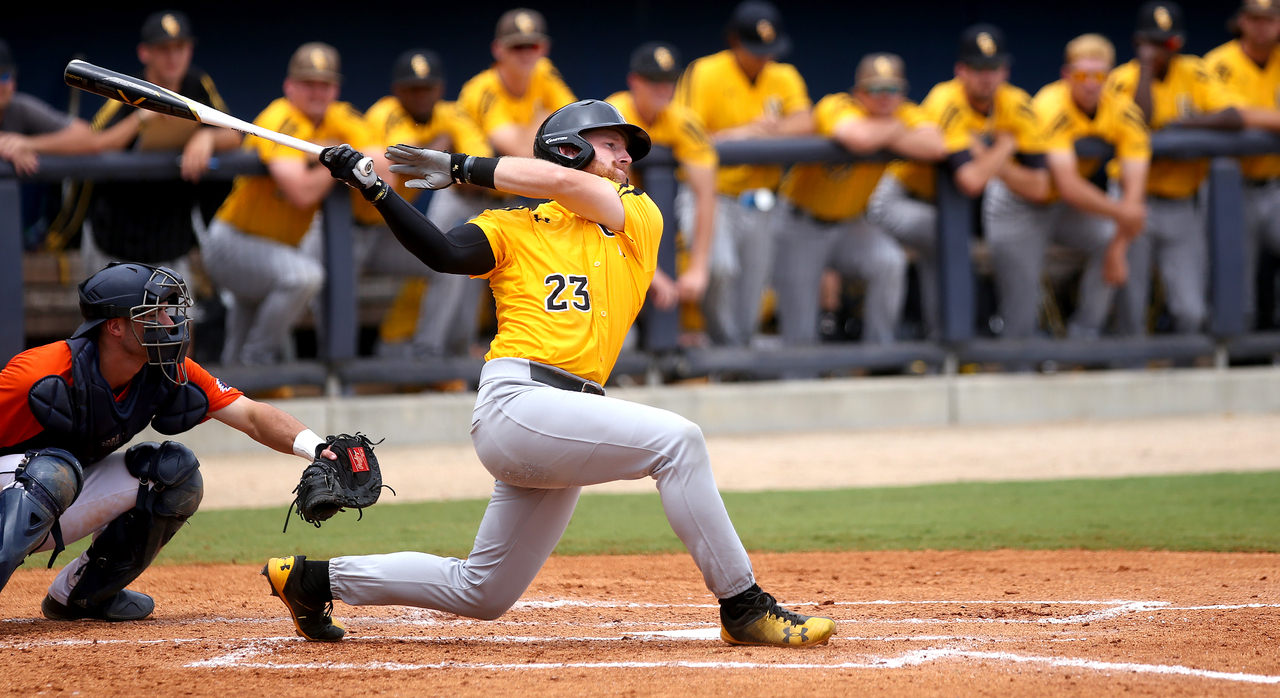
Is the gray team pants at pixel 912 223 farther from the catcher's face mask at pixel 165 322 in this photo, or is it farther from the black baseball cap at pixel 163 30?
the catcher's face mask at pixel 165 322

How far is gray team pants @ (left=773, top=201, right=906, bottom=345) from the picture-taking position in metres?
7.39

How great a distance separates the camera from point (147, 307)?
3.37 m

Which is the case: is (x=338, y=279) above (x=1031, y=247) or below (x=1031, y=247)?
below

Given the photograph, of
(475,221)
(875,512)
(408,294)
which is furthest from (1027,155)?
(475,221)

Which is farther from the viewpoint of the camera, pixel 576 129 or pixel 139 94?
pixel 139 94

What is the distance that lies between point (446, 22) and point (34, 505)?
774 centimetres

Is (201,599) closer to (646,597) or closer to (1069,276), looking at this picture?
(646,597)

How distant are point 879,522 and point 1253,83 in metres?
4.56

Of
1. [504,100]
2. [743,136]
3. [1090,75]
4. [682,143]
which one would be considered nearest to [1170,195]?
[1090,75]

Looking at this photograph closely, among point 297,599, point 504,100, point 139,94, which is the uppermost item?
point 504,100

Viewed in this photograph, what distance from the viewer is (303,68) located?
6652mm

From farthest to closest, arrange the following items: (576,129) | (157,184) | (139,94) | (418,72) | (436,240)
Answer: (418,72)
(157,184)
(139,94)
(576,129)
(436,240)

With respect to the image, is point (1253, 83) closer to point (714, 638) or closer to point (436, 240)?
point (714, 638)

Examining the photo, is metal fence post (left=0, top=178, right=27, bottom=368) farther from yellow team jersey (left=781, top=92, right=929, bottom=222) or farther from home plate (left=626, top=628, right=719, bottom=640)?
home plate (left=626, top=628, right=719, bottom=640)
